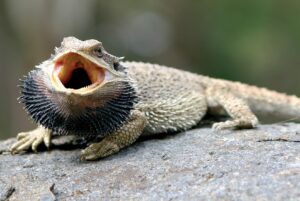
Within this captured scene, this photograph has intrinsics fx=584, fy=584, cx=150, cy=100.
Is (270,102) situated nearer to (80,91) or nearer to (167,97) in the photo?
(167,97)

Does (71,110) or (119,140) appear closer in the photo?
(71,110)

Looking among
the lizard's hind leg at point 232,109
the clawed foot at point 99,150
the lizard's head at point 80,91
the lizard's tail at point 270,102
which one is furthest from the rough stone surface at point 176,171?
the lizard's tail at point 270,102

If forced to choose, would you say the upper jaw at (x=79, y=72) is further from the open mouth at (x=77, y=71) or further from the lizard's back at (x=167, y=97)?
the lizard's back at (x=167, y=97)

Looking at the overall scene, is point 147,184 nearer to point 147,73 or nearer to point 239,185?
point 239,185

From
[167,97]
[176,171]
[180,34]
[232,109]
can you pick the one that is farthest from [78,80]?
[180,34]

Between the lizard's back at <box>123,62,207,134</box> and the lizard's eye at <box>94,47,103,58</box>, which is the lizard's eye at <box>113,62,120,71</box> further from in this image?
the lizard's back at <box>123,62,207,134</box>

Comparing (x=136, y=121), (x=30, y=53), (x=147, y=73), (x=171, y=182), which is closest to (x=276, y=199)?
(x=171, y=182)
